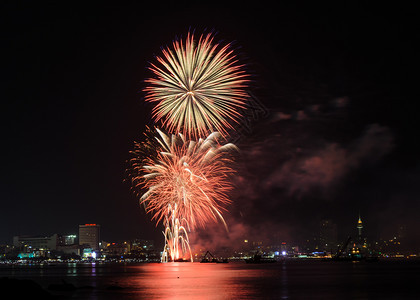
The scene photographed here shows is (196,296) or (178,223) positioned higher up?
(178,223)

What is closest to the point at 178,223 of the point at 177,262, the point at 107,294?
the point at 107,294

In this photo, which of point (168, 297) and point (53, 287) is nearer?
point (168, 297)

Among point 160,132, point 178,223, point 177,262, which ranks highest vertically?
point 160,132

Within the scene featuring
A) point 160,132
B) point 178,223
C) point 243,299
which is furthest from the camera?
point 178,223

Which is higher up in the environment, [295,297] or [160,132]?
[160,132]

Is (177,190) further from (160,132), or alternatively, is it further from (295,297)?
(295,297)

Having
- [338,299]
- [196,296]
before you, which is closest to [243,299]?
[196,296]

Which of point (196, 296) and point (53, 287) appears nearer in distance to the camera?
point (196, 296)

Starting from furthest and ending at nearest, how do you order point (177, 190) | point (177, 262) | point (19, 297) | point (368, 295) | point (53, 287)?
1. point (177, 262)
2. point (177, 190)
3. point (53, 287)
4. point (368, 295)
5. point (19, 297)

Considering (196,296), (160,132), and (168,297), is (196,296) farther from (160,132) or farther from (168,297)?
(160,132)

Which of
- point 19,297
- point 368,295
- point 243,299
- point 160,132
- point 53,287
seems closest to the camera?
point 19,297
